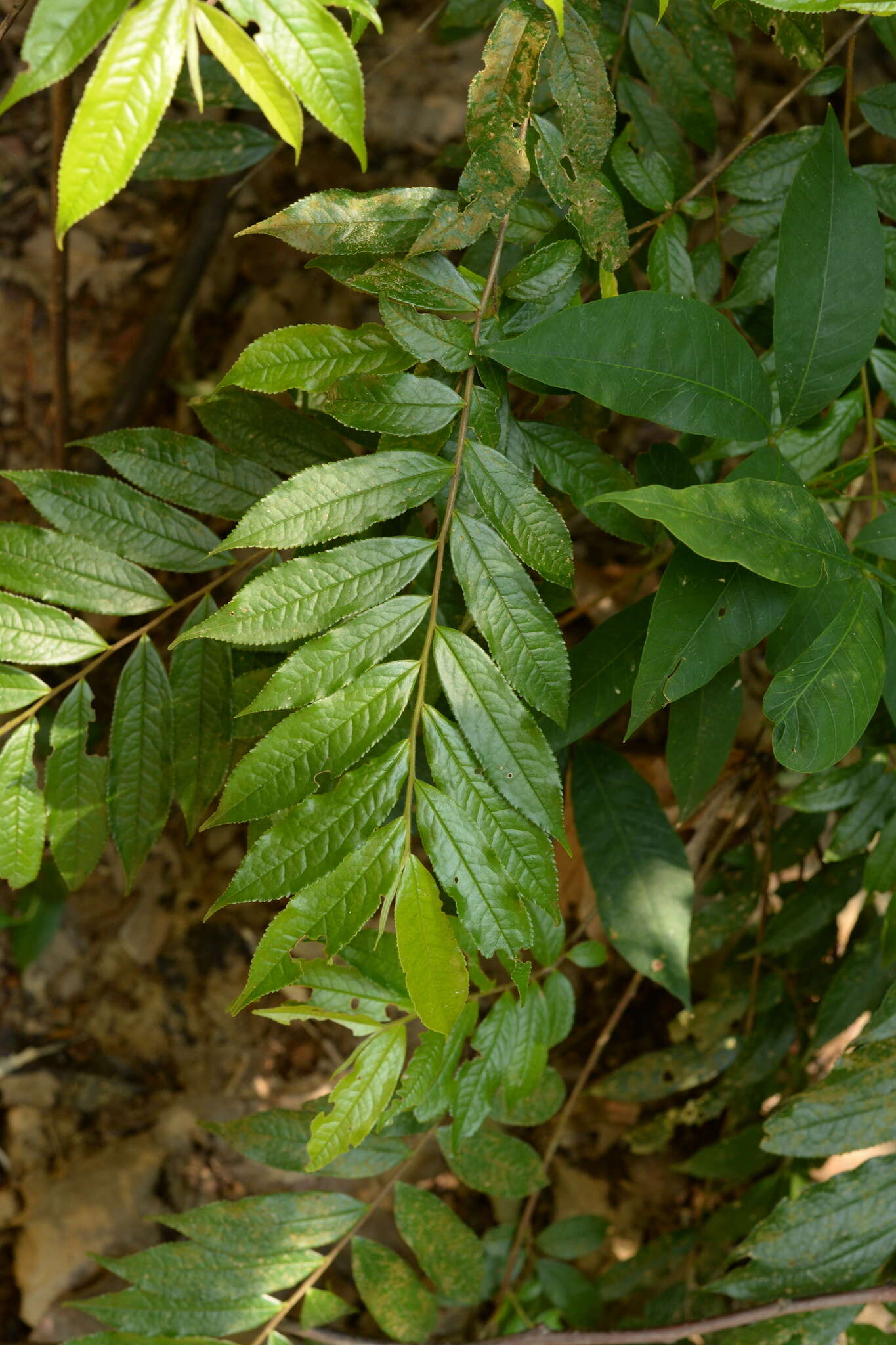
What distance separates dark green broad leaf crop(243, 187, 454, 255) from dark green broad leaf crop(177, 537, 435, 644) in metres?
0.25

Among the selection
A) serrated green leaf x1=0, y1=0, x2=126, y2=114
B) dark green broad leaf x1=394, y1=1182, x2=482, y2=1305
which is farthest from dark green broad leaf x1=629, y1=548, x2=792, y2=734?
dark green broad leaf x1=394, y1=1182, x2=482, y2=1305

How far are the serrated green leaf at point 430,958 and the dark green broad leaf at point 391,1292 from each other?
613 millimetres

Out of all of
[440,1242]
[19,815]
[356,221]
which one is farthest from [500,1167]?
[356,221]

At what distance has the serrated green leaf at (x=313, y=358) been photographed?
2.71 feet

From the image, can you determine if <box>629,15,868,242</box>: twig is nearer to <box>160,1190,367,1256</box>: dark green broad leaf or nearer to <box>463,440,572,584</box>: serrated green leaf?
<box>463,440,572,584</box>: serrated green leaf

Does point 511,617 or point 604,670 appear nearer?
point 511,617

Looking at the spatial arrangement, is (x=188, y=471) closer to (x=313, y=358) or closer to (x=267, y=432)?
(x=267, y=432)

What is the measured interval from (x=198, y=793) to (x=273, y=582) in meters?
0.32

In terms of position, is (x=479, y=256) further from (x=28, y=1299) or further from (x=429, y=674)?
(x=28, y=1299)

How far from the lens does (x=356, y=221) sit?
81cm

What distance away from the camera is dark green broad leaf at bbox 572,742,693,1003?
3.58ft

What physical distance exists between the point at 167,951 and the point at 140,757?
106 centimetres

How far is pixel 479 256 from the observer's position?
3.57ft

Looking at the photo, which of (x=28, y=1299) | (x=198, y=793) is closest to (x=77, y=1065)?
(x=28, y=1299)
